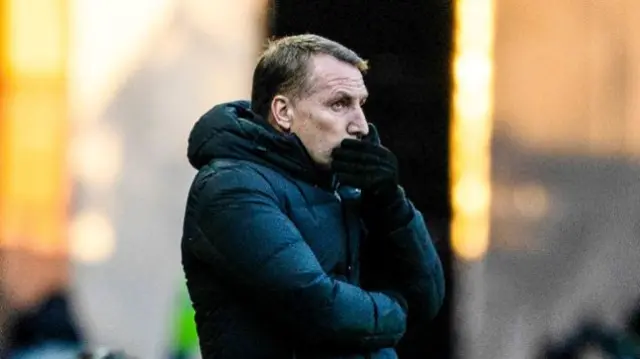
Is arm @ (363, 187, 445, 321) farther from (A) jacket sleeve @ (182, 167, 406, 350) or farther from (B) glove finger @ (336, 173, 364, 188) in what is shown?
(A) jacket sleeve @ (182, 167, 406, 350)

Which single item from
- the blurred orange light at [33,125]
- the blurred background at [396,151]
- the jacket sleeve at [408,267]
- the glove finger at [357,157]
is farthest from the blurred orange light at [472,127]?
the glove finger at [357,157]

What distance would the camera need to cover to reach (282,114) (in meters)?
3.23

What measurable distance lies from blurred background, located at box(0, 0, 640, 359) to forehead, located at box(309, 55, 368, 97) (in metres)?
3.31

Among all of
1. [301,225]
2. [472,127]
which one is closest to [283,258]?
[301,225]

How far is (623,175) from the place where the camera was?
6.81 metres

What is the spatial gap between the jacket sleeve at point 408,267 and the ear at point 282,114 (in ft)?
1.09

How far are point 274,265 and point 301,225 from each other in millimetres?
198

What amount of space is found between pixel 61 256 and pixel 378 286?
355 centimetres

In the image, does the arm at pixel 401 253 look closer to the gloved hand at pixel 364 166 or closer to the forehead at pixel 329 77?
the gloved hand at pixel 364 166

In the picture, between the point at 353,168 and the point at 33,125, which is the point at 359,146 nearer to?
the point at 353,168

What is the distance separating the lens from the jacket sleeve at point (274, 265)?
299cm

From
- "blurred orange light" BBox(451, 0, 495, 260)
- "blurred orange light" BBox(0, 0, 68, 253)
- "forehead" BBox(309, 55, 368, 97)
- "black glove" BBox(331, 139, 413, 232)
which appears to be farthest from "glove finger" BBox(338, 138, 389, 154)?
"blurred orange light" BBox(0, 0, 68, 253)

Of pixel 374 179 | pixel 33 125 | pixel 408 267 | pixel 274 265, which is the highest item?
pixel 374 179

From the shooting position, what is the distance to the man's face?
3.19 meters
